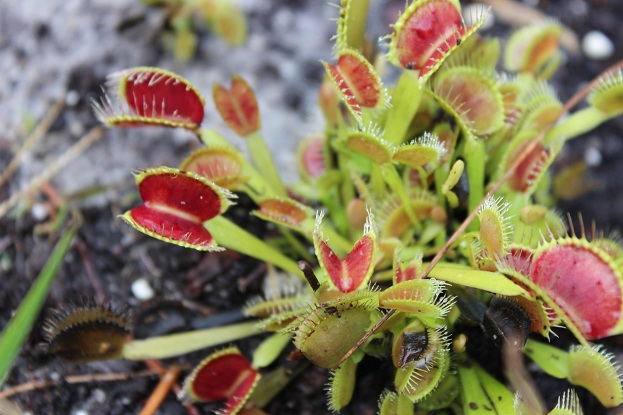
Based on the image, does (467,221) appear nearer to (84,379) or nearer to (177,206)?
(177,206)

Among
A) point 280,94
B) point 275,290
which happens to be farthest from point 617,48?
point 275,290

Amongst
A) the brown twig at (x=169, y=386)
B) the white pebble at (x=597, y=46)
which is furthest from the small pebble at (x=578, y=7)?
the brown twig at (x=169, y=386)

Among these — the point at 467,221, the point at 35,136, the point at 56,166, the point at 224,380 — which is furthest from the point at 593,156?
the point at 35,136

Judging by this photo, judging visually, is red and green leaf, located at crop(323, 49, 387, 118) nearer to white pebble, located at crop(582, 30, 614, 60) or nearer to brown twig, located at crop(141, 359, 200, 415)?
brown twig, located at crop(141, 359, 200, 415)

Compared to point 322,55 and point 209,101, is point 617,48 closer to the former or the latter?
point 322,55

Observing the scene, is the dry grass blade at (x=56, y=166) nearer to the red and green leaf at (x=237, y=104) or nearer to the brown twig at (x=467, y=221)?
the red and green leaf at (x=237, y=104)

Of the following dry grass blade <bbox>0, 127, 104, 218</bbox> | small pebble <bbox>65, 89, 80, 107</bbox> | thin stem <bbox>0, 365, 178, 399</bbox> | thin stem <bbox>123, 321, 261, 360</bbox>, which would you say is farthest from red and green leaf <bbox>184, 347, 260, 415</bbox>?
small pebble <bbox>65, 89, 80, 107</bbox>
